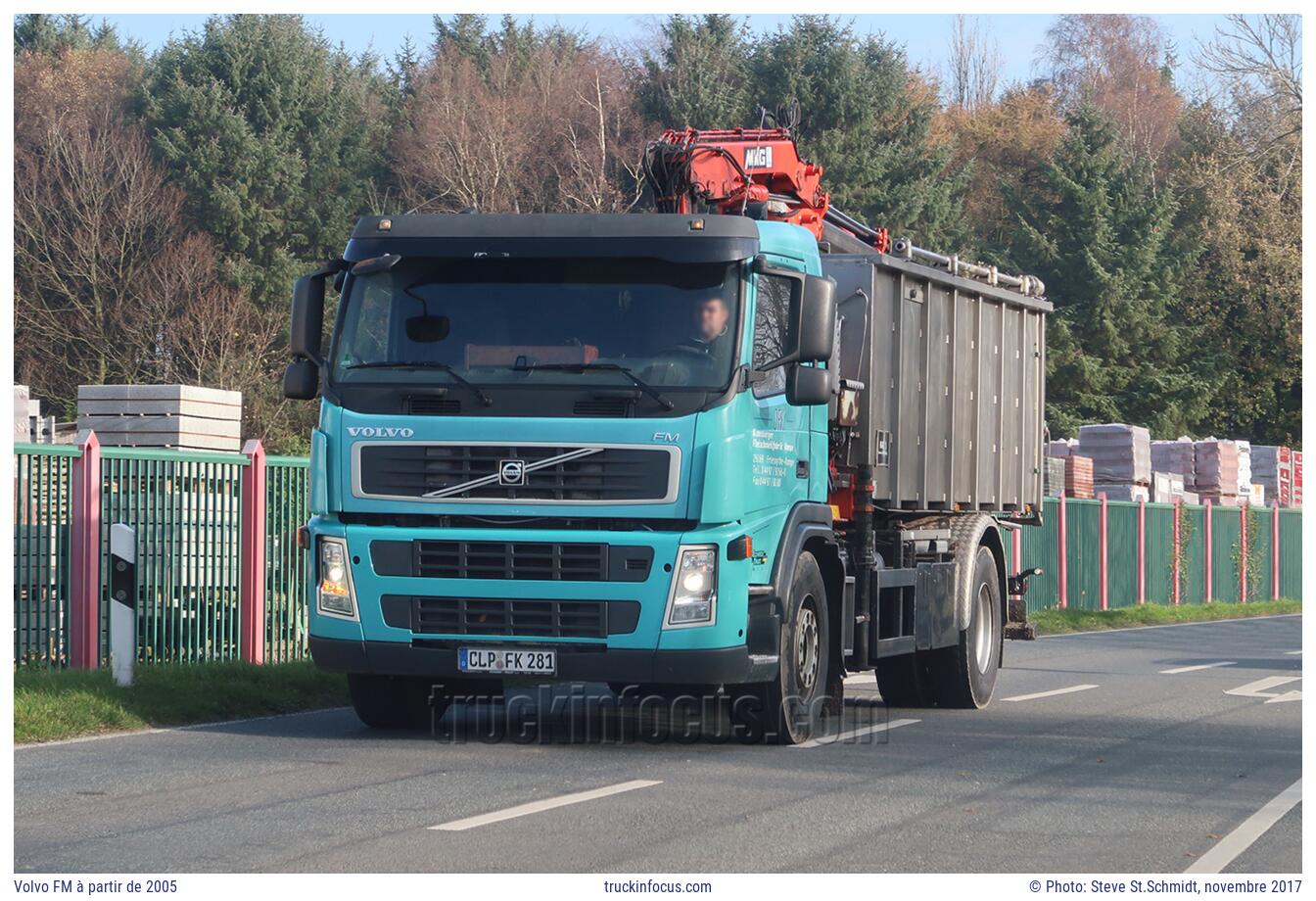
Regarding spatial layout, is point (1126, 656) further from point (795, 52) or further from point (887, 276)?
point (795, 52)

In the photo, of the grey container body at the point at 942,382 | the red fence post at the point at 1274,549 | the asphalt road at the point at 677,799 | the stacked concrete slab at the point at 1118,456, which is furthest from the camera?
the red fence post at the point at 1274,549

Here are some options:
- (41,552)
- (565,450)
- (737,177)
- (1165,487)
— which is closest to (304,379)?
(565,450)

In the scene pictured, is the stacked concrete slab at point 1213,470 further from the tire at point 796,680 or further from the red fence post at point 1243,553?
the tire at point 796,680

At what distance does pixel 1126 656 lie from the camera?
2095cm

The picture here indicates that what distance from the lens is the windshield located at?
10344 mm

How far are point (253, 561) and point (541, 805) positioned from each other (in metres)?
7.76

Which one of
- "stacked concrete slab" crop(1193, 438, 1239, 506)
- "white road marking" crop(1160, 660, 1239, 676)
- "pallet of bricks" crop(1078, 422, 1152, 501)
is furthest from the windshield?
"stacked concrete slab" crop(1193, 438, 1239, 506)

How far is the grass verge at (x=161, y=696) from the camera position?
36.9ft

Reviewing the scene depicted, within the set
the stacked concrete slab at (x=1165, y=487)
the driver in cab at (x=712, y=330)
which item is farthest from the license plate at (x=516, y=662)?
the stacked concrete slab at (x=1165, y=487)

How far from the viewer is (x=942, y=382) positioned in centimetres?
1391

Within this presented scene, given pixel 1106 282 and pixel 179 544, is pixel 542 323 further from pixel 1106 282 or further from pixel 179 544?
pixel 1106 282

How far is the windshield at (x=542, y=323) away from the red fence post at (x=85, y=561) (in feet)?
13.2

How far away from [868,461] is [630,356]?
8.59 ft

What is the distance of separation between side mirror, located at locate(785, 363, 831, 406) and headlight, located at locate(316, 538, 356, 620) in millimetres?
2669
